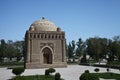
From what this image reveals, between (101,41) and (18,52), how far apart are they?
22.4m

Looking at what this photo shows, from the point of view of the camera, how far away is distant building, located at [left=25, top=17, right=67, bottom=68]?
113 feet

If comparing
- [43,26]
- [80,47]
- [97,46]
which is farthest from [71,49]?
[43,26]

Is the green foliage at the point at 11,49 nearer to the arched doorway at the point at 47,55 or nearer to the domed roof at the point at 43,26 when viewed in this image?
the domed roof at the point at 43,26

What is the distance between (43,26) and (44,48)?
3905 mm

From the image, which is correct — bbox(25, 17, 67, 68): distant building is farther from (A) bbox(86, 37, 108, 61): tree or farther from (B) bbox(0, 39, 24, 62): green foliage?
(B) bbox(0, 39, 24, 62): green foliage

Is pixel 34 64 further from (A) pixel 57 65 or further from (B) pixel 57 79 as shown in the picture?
(B) pixel 57 79

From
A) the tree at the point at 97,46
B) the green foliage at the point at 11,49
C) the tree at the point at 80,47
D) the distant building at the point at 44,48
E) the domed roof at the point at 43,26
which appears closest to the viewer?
the distant building at the point at 44,48

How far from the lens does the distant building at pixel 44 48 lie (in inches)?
1355

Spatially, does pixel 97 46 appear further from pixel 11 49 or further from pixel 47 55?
pixel 11 49

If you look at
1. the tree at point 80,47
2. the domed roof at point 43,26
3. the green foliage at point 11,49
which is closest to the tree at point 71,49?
the tree at point 80,47

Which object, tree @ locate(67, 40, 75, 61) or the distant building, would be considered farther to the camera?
tree @ locate(67, 40, 75, 61)

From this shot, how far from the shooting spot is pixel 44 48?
35656 millimetres

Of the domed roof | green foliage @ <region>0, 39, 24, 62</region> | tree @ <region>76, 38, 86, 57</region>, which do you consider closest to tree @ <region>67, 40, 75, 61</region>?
tree @ <region>76, 38, 86, 57</region>

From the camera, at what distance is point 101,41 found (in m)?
52.1
